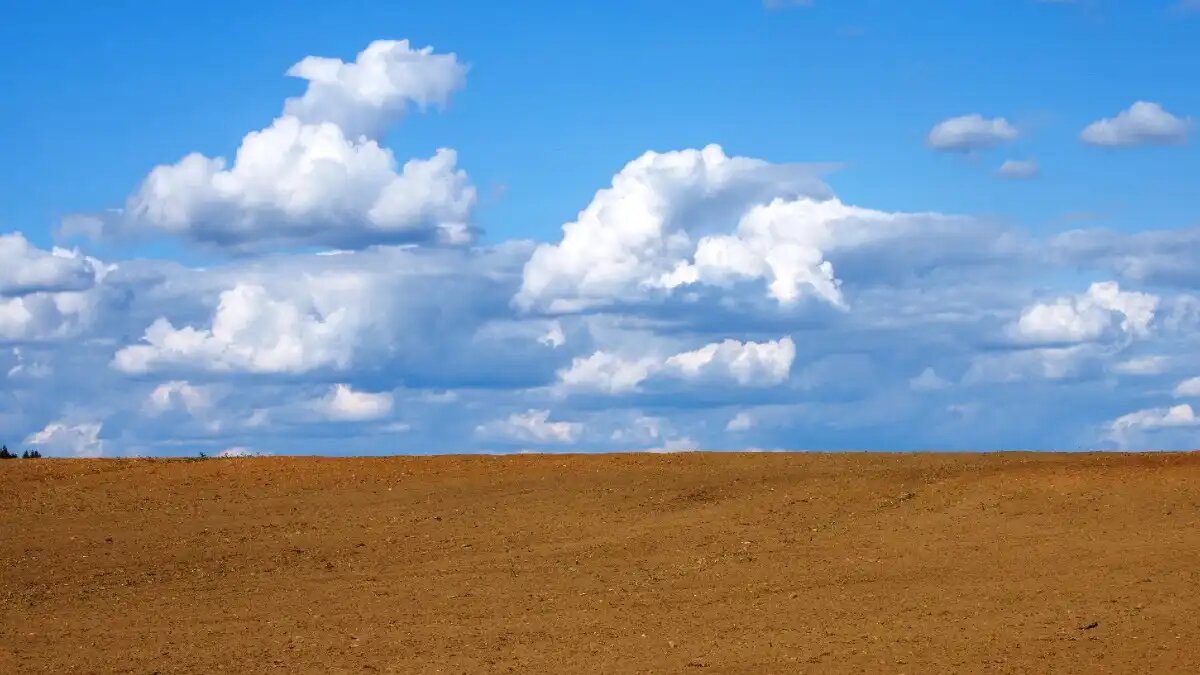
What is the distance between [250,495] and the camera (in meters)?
29.6

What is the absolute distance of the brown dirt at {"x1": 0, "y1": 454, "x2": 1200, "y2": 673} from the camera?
18906mm

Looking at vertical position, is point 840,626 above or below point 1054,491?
Answer: below

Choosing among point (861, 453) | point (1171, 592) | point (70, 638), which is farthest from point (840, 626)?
point (861, 453)

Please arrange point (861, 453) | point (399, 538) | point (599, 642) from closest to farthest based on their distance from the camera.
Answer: point (599, 642) → point (399, 538) → point (861, 453)

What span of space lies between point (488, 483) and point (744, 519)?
6.17 m

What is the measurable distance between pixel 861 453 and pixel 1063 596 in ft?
36.9

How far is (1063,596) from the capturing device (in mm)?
21016

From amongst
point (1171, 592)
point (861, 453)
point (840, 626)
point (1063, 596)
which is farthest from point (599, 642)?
point (861, 453)

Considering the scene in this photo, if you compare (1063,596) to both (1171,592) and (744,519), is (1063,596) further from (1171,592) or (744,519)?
(744,519)

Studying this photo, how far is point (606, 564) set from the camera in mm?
23781

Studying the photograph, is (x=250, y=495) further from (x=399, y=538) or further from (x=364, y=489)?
(x=399, y=538)

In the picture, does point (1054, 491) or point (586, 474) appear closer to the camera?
point (1054, 491)

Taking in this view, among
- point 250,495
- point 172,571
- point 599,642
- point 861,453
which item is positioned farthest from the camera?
point 861,453

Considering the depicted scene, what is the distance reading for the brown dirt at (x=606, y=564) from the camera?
1891 centimetres
